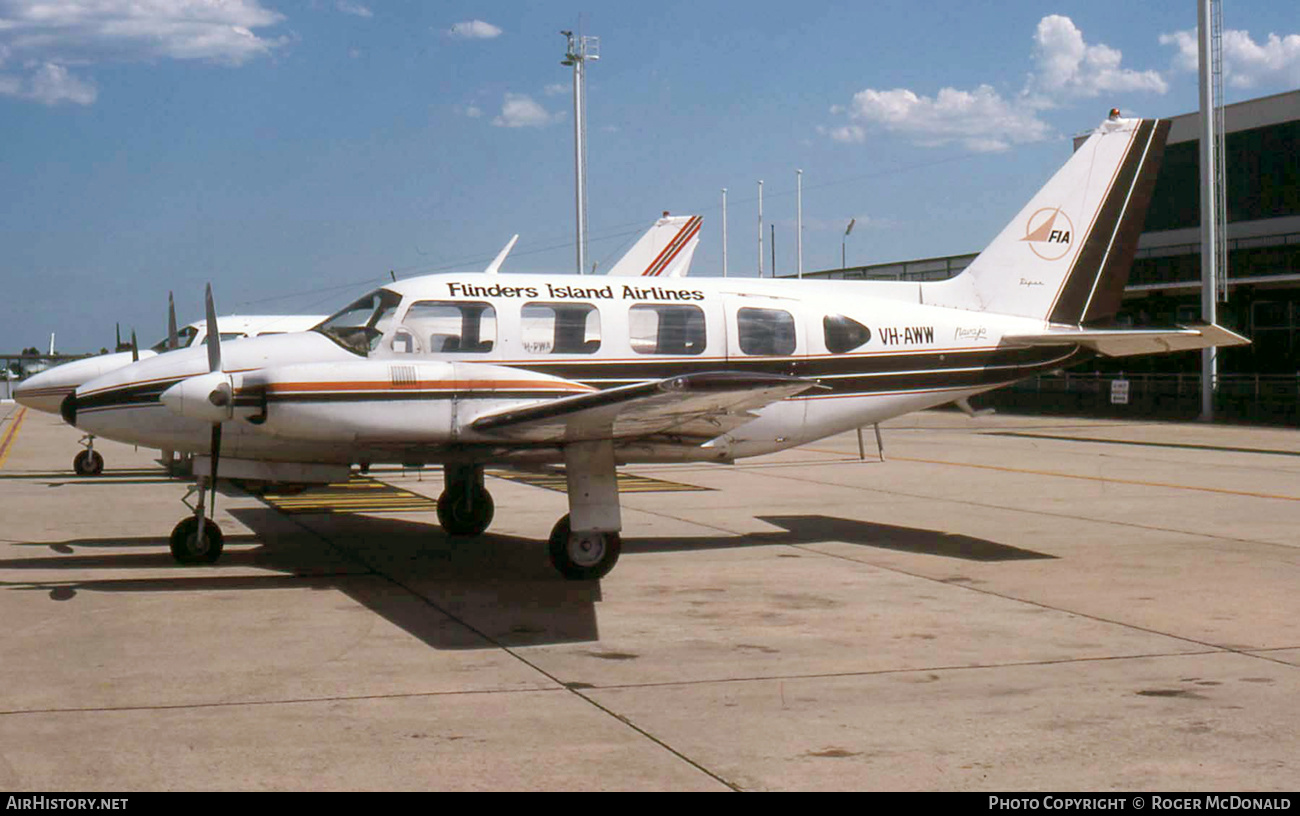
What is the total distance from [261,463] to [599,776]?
22.0 feet

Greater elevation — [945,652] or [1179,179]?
[1179,179]

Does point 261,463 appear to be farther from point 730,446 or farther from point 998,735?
point 998,735

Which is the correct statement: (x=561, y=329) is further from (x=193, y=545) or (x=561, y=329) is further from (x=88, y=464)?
(x=88, y=464)

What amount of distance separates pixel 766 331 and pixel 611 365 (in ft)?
5.70

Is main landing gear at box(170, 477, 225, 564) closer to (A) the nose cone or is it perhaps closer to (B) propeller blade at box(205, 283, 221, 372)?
(B) propeller blade at box(205, 283, 221, 372)

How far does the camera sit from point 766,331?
1279cm

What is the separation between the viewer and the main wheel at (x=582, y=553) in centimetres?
1070

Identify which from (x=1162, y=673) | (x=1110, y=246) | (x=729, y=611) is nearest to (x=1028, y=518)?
(x=1110, y=246)

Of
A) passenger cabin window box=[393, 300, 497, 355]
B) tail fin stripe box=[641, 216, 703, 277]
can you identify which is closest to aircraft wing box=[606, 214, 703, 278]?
tail fin stripe box=[641, 216, 703, 277]

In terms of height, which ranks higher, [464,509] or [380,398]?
[380,398]

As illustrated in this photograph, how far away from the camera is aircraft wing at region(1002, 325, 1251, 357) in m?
13.0

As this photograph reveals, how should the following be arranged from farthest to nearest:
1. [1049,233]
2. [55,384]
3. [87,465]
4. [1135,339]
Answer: [87,465]
[55,384]
[1049,233]
[1135,339]

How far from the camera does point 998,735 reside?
6199 millimetres

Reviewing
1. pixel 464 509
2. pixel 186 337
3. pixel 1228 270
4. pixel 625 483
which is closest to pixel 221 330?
pixel 186 337
